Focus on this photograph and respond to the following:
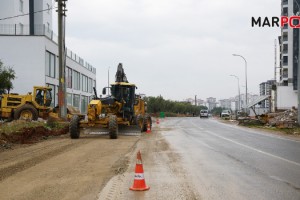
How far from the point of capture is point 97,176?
10141 mm

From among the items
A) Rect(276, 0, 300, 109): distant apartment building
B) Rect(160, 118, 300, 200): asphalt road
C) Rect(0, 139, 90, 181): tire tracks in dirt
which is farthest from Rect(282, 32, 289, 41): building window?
Rect(0, 139, 90, 181): tire tracks in dirt

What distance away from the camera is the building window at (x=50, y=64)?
44312 millimetres

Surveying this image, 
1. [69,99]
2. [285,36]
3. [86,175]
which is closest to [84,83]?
[69,99]

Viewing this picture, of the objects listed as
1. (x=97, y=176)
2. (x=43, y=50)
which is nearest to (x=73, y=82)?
(x=43, y=50)

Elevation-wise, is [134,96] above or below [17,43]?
below

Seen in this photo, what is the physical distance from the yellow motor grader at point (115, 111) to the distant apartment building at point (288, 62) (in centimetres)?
6660

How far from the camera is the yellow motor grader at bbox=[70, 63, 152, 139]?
2178 centimetres

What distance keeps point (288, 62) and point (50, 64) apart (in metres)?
65.8

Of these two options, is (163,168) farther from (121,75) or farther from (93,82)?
(93,82)

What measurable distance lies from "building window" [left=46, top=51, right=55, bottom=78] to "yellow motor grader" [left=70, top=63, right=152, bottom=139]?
19213 millimetres

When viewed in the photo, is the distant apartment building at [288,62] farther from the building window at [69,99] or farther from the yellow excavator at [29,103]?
the yellow excavator at [29,103]

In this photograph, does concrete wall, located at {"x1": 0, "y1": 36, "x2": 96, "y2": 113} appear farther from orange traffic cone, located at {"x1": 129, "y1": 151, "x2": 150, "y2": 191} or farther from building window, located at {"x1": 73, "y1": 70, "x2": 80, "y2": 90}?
orange traffic cone, located at {"x1": 129, "y1": 151, "x2": 150, "y2": 191}

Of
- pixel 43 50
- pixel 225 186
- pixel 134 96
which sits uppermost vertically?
pixel 43 50

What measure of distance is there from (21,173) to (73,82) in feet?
159
